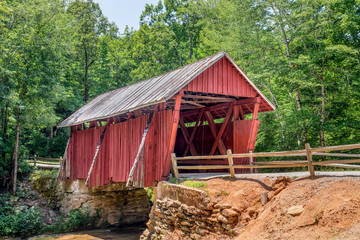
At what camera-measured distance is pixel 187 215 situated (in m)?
8.49

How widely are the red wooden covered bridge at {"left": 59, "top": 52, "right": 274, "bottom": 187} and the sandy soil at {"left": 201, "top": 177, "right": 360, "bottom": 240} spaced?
324 cm

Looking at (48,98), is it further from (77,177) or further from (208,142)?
(208,142)

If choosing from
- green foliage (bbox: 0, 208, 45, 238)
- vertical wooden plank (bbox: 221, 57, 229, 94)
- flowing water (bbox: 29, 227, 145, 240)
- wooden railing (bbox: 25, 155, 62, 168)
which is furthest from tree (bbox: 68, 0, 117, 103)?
vertical wooden plank (bbox: 221, 57, 229, 94)

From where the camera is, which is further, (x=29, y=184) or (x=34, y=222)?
(x=29, y=184)

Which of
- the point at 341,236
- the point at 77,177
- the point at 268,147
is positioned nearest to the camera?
the point at 341,236

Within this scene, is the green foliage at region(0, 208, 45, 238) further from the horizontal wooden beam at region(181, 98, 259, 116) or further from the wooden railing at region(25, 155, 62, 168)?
the horizontal wooden beam at region(181, 98, 259, 116)

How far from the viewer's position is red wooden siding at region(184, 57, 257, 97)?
10.9m

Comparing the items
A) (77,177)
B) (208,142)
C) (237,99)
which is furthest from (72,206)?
(237,99)

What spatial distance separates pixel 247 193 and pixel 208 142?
6.96m

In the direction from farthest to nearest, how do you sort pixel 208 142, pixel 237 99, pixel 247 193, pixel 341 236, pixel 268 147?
pixel 268 147
pixel 208 142
pixel 237 99
pixel 247 193
pixel 341 236

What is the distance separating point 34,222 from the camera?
16.2m

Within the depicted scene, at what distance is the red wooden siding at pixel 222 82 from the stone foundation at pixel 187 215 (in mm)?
3535

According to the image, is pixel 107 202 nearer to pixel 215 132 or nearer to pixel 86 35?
pixel 215 132

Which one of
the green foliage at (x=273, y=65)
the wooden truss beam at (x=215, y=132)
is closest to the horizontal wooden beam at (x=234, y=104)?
the wooden truss beam at (x=215, y=132)
